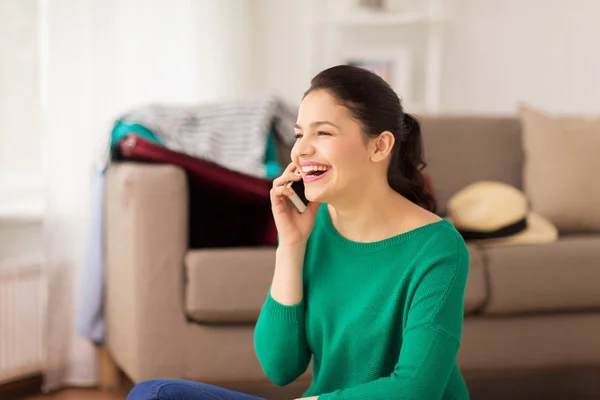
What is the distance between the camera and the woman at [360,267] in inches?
44.9

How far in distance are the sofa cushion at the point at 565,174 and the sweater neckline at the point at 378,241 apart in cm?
151

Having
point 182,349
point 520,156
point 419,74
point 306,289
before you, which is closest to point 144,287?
point 182,349

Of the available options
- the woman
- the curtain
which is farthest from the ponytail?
the curtain

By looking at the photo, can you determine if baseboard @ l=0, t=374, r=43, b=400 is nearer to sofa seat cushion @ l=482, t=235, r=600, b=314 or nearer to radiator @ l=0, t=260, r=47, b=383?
radiator @ l=0, t=260, r=47, b=383

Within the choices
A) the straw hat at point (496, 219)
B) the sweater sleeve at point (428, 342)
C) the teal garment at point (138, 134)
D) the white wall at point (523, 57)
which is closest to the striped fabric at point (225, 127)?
the teal garment at point (138, 134)

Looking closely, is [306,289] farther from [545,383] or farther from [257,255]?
[545,383]

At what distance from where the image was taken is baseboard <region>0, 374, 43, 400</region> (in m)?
2.45

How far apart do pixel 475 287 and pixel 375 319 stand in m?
0.92

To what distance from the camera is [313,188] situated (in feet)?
3.96

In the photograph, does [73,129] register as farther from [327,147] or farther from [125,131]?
[327,147]

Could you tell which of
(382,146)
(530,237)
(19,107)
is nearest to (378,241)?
Answer: (382,146)

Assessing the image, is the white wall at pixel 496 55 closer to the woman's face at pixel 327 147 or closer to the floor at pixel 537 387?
the floor at pixel 537 387

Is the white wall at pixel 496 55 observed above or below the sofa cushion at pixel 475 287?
above

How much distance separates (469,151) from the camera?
9.18ft
